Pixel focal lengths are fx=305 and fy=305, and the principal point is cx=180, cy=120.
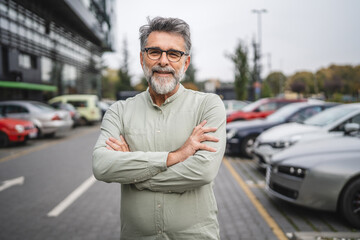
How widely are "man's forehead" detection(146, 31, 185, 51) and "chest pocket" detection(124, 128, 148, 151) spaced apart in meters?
0.55

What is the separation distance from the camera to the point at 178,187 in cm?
179

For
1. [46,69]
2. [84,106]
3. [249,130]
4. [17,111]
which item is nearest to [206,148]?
[249,130]

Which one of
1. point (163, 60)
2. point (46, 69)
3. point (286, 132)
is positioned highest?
point (46, 69)

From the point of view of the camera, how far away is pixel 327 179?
12.2ft

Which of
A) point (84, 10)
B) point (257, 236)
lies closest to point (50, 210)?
point (257, 236)

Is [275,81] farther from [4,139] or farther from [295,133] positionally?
[295,133]

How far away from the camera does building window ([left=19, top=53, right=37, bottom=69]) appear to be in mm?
20609

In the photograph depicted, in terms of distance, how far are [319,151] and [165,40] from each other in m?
3.12

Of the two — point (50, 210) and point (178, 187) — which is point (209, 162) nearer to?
point (178, 187)

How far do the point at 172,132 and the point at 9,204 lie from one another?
3.97 metres

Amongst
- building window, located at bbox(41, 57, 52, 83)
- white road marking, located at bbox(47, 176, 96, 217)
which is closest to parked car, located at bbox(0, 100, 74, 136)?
white road marking, located at bbox(47, 176, 96, 217)

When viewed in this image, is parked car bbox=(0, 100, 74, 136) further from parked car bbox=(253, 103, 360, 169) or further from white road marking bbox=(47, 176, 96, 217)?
parked car bbox=(253, 103, 360, 169)

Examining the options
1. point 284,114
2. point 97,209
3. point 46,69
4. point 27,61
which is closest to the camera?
point 97,209

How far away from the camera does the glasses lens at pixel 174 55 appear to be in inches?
76.0
